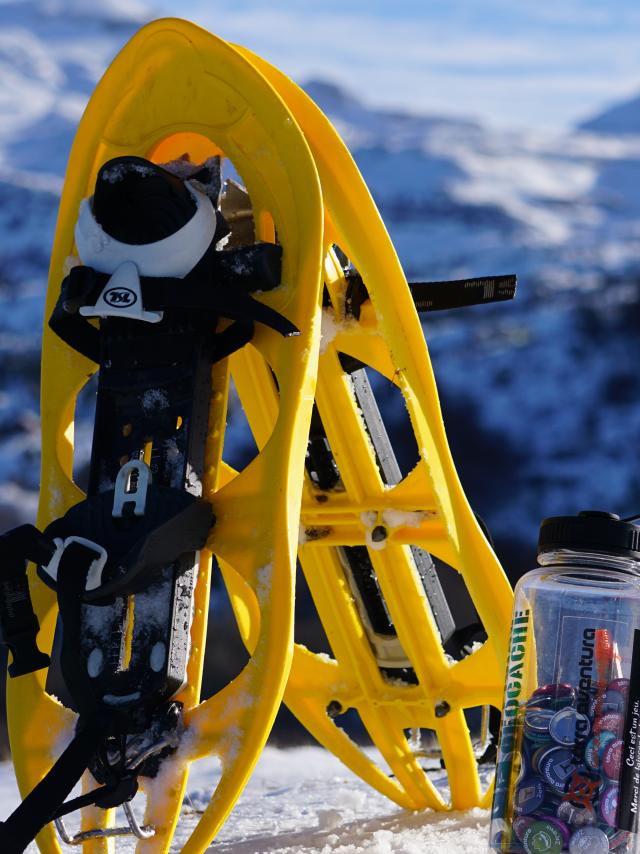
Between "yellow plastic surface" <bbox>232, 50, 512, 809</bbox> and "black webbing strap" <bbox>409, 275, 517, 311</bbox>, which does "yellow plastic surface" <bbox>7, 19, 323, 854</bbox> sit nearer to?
"yellow plastic surface" <bbox>232, 50, 512, 809</bbox>

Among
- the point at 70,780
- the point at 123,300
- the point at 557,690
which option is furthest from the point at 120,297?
the point at 557,690

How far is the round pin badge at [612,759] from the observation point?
4.63 ft

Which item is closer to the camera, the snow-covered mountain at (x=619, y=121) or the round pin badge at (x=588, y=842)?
the round pin badge at (x=588, y=842)

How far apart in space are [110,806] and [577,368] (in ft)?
24.0

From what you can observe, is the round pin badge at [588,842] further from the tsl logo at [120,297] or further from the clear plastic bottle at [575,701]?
the tsl logo at [120,297]

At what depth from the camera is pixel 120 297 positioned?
1.73 m

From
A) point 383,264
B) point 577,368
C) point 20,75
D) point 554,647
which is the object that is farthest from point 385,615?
point 20,75

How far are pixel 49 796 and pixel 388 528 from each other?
831 mm

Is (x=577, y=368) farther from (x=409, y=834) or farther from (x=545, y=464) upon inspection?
(x=409, y=834)

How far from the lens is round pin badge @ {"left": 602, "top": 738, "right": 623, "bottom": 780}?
1411 millimetres

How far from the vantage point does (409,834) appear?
2.23m

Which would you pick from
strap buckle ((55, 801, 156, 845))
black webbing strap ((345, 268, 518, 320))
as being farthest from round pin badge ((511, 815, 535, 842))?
black webbing strap ((345, 268, 518, 320))

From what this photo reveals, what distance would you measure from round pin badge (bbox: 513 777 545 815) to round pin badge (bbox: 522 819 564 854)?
0.06ft

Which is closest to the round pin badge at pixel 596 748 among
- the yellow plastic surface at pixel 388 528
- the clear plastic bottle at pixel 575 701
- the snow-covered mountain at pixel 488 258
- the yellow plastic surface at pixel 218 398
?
the clear plastic bottle at pixel 575 701
